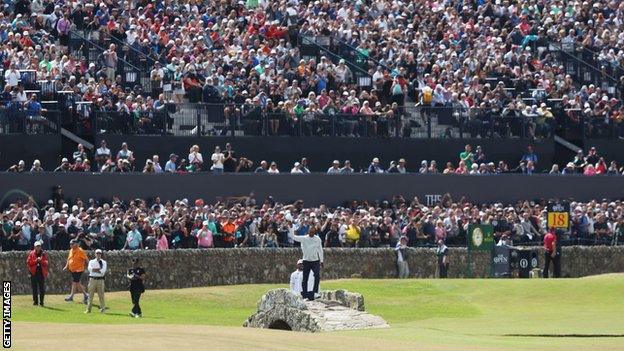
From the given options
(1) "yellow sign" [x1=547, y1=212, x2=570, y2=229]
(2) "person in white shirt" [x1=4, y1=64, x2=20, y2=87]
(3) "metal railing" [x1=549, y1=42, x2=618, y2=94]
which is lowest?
(1) "yellow sign" [x1=547, y1=212, x2=570, y2=229]

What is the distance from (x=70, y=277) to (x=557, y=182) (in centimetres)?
2012

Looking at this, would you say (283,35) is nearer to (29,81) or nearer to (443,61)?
(443,61)

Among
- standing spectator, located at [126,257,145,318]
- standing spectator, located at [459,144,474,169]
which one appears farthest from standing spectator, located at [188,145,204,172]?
standing spectator, located at [126,257,145,318]

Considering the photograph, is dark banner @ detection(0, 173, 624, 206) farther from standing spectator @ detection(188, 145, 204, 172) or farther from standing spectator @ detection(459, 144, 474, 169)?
standing spectator @ detection(459, 144, 474, 169)

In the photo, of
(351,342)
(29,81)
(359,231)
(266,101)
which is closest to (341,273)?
(359,231)

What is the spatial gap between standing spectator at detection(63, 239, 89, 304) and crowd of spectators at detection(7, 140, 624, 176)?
17.5 ft

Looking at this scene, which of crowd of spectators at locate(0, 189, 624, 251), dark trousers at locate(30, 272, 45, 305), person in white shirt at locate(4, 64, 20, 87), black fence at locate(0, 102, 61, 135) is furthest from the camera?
person in white shirt at locate(4, 64, 20, 87)

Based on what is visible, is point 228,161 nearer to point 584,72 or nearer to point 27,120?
point 27,120

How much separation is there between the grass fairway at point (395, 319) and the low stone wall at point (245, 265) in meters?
0.85

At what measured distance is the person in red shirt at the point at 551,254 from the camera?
2146 inches

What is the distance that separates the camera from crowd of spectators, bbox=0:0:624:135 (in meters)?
55.2

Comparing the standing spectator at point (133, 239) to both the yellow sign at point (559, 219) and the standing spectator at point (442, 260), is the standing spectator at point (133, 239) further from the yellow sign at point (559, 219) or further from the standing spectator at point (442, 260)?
the yellow sign at point (559, 219)

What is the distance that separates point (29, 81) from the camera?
53000mm

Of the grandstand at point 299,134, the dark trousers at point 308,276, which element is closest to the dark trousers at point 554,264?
the grandstand at point 299,134
